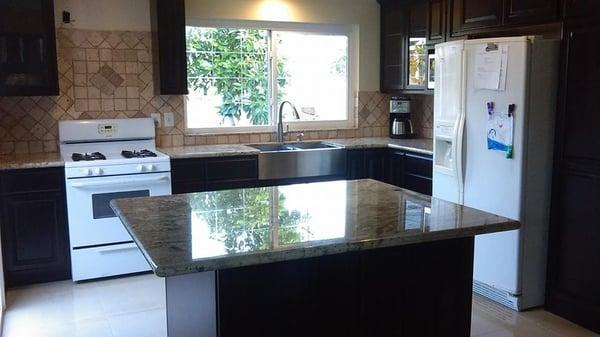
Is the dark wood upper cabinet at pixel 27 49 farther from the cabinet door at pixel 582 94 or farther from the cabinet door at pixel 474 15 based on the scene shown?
the cabinet door at pixel 582 94

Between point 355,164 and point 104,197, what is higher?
point 355,164

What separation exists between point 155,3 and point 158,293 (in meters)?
2.17

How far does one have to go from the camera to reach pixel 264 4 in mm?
5008

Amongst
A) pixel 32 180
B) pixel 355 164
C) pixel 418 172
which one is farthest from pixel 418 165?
pixel 32 180

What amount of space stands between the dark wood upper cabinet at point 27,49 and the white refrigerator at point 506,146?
2.78m

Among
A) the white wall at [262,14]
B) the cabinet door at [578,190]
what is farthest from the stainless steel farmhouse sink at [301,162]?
the cabinet door at [578,190]

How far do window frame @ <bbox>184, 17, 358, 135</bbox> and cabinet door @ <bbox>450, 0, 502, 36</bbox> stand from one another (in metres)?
1.27

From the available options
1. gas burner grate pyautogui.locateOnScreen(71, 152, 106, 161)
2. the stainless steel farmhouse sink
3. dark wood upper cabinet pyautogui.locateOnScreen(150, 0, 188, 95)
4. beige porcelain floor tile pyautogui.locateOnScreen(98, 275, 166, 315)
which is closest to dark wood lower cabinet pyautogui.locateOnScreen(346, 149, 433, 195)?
the stainless steel farmhouse sink

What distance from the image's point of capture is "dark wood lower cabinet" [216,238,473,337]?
6.36 ft

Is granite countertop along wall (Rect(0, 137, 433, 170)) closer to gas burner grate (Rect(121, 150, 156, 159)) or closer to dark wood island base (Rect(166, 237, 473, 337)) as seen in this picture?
gas burner grate (Rect(121, 150, 156, 159))

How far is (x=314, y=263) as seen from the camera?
2.05 m

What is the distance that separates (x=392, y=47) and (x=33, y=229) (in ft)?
11.1

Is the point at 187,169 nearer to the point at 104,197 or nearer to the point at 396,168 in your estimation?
the point at 104,197

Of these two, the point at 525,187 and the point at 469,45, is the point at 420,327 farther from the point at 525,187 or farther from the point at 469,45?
the point at 469,45
